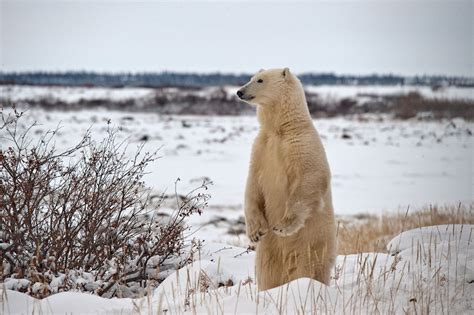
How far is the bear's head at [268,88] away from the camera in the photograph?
4922mm

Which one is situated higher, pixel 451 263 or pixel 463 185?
pixel 451 263

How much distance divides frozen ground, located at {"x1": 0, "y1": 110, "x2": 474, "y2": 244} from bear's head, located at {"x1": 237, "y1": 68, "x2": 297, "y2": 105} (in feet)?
8.16

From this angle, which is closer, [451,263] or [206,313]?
[206,313]

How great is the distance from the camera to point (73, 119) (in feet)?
94.3

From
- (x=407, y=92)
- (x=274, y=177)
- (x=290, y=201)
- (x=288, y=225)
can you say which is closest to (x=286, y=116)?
(x=274, y=177)

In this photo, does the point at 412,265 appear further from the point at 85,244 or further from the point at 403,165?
the point at 403,165

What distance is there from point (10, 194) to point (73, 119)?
81.7 feet

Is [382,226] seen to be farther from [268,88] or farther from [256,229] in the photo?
[256,229]

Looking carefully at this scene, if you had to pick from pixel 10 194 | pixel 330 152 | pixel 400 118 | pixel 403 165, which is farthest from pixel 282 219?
pixel 400 118

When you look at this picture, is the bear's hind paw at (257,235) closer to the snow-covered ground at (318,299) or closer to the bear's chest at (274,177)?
the bear's chest at (274,177)

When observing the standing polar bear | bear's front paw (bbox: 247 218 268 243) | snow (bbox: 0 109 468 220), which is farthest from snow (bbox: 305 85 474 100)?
bear's front paw (bbox: 247 218 268 243)

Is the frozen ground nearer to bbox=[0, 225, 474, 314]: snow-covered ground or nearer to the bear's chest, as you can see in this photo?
the bear's chest

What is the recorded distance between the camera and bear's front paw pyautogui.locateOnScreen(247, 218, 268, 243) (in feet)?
14.9

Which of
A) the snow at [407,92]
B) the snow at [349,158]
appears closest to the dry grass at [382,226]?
the snow at [349,158]
